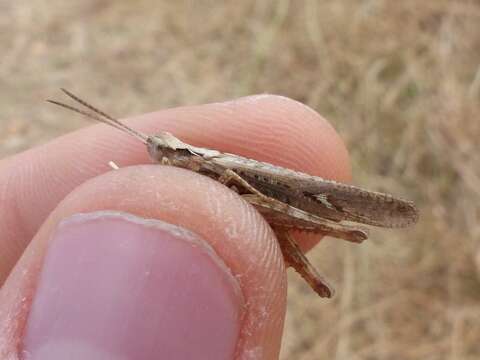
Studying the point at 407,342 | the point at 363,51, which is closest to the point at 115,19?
the point at 363,51

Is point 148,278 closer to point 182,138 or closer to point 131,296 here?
point 131,296

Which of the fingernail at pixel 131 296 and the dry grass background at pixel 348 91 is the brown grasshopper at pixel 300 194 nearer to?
the fingernail at pixel 131 296

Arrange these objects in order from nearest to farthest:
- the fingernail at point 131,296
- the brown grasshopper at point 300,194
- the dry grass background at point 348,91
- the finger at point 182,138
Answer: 1. the fingernail at point 131,296
2. the brown grasshopper at point 300,194
3. the finger at point 182,138
4. the dry grass background at point 348,91

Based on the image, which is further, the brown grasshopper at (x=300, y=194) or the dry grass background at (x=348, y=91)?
the dry grass background at (x=348, y=91)

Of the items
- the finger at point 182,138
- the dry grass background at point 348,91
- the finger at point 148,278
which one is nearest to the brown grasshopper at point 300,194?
the finger at point 148,278

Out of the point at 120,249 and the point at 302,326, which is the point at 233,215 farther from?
the point at 302,326

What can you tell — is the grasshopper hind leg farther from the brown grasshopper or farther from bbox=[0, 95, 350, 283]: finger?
bbox=[0, 95, 350, 283]: finger
